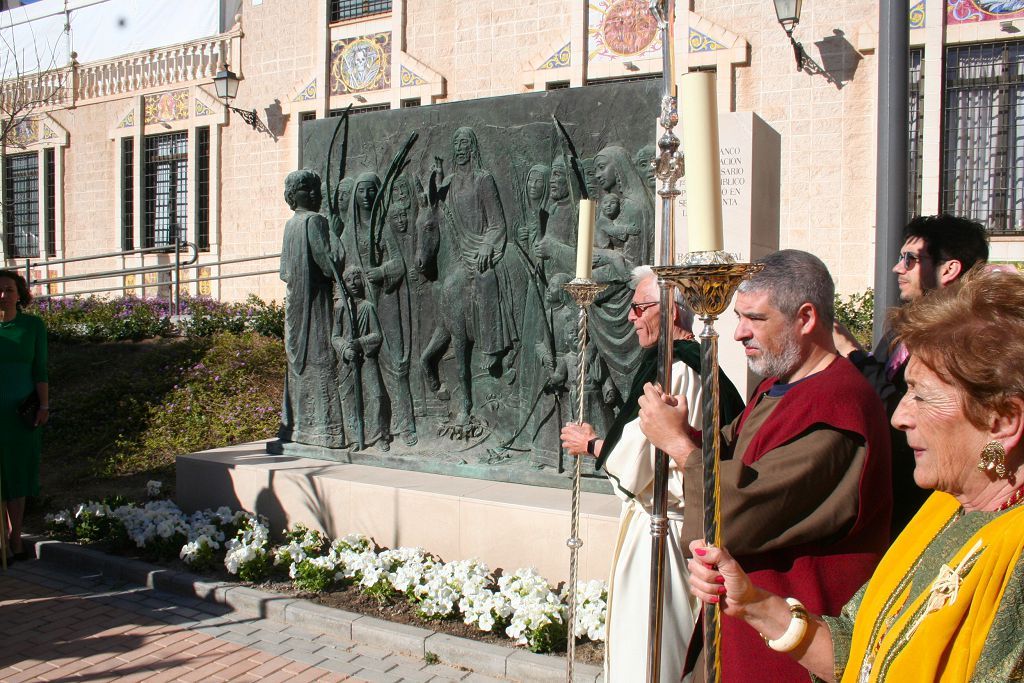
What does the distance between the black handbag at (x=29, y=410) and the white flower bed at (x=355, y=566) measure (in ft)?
2.60

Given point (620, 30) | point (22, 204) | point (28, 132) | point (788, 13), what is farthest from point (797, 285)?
point (22, 204)

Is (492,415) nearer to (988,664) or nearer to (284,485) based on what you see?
(284,485)

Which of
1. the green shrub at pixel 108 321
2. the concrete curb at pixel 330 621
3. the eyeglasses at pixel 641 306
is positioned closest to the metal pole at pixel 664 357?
the eyeglasses at pixel 641 306

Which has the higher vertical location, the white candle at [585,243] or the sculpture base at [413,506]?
the white candle at [585,243]

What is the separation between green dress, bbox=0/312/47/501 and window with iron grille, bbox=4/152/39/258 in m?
20.2

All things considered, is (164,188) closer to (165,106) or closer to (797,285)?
(165,106)

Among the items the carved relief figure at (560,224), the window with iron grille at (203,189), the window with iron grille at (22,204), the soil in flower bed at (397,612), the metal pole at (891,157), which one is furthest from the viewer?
the window with iron grille at (22,204)

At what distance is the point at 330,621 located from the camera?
491cm

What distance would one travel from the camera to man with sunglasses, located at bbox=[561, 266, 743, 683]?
9.74ft

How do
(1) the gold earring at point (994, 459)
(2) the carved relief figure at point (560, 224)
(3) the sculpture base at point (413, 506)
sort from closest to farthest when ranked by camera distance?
(1) the gold earring at point (994, 459), (3) the sculpture base at point (413, 506), (2) the carved relief figure at point (560, 224)

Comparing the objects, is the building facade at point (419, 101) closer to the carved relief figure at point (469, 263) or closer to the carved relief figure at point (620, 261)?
the carved relief figure at point (620, 261)

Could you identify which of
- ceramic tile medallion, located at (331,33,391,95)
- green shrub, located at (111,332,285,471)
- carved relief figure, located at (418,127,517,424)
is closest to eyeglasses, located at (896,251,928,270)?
carved relief figure, located at (418,127,517,424)

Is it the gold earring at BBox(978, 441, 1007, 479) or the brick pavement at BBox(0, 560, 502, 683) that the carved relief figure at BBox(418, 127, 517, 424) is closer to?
the brick pavement at BBox(0, 560, 502, 683)

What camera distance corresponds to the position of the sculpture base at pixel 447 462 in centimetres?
558
